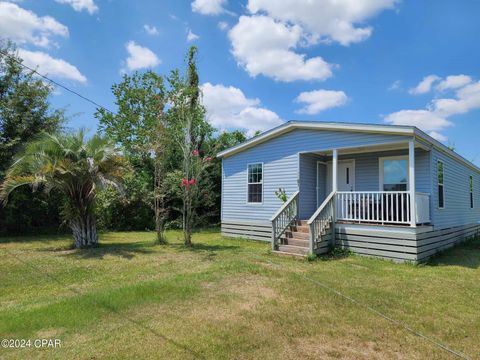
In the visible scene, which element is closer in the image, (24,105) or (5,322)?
(5,322)

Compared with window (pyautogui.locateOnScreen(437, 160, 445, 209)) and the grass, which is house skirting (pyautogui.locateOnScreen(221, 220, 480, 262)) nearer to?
the grass

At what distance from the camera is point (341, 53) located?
42.5ft

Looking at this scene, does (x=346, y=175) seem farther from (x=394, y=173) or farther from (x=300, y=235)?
(x=300, y=235)

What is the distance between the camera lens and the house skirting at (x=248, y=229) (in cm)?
1162

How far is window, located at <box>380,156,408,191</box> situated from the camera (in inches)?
395

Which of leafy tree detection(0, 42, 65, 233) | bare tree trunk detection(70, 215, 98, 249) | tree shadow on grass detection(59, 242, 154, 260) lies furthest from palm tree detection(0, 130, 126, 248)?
leafy tree detection(0, 42, 65, 233)

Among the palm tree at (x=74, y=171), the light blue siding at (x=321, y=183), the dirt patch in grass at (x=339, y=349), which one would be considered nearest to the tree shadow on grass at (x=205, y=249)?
the palm tree at (x=74, y=171)

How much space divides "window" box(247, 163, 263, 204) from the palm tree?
4719 millimetres

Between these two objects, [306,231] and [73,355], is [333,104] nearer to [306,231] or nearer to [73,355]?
[306,231]

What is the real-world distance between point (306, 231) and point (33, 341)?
724 cm

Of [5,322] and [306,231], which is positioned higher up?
[306,231]

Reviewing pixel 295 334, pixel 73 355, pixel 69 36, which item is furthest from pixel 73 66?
pixel 295 334

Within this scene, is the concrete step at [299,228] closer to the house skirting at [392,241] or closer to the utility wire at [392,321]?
the house skirting at [392,241]

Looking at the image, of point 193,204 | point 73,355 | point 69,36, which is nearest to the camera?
point 73,355
